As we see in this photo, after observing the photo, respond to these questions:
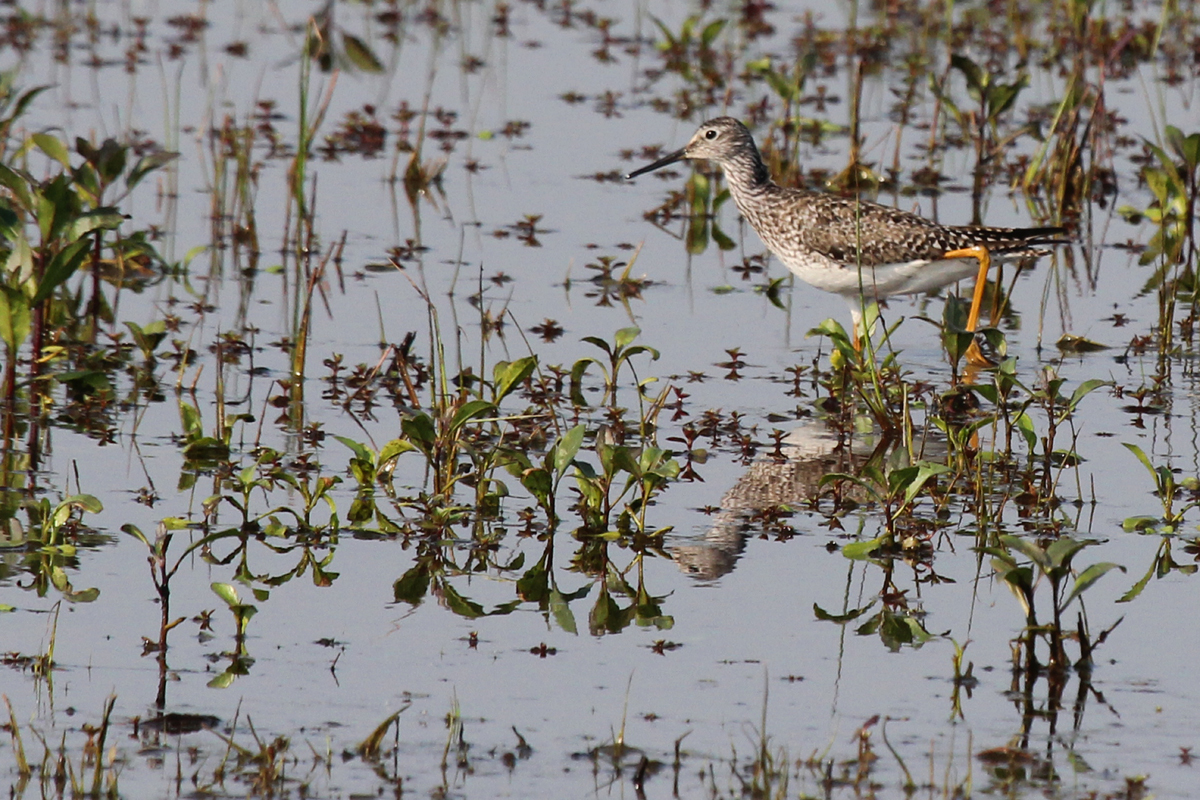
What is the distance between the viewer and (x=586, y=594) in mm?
6574

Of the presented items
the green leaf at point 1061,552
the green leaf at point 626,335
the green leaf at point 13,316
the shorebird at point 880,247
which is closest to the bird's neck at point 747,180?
the shorebird at point 880,247

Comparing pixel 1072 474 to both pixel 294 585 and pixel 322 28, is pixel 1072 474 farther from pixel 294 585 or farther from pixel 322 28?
pixel 322 28

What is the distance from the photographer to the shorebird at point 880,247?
9992mm

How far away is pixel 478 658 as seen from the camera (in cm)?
595

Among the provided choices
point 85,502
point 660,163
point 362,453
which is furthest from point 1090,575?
point 660,163

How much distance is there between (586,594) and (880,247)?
4185 millimetres

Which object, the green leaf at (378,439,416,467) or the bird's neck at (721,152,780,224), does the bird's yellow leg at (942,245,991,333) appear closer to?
the bird's neck at (721,152,780,224)

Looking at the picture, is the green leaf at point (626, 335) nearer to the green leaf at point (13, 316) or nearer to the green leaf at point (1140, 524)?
the green leaf at point (1140, 524)

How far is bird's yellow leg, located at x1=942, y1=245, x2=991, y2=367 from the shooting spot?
989cm

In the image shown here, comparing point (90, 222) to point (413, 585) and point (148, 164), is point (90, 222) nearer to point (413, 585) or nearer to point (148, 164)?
point (148, 164)

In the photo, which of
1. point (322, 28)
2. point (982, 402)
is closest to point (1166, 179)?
point (982, 402)

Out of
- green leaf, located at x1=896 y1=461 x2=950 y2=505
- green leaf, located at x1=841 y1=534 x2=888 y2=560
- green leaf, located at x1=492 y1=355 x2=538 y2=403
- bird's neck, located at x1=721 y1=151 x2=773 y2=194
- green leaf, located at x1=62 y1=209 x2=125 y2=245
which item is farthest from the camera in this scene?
bird's neck, located at x1=721 y1=151 x2=773 y2=194

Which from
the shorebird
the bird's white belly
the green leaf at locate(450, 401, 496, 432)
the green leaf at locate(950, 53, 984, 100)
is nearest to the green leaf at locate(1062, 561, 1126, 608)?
the green leaf at locate(450, 401, 496, 432)

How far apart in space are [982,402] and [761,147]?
5.08m
